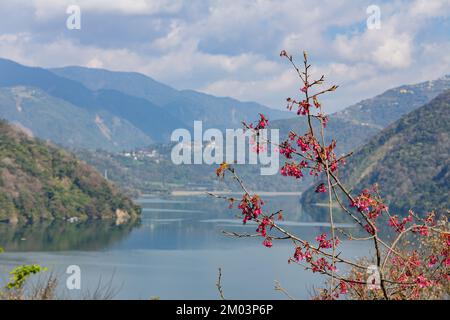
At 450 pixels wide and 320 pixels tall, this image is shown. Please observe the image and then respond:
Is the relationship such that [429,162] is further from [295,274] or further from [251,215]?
[251,215]

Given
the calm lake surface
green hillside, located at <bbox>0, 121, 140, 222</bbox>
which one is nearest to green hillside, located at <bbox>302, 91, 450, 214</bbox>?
the calm lake surface

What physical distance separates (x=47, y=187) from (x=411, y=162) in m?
60.1

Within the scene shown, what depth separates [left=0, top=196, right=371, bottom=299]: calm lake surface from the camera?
4238 centimetres

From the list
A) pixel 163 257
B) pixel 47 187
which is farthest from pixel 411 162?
pixel 163 257

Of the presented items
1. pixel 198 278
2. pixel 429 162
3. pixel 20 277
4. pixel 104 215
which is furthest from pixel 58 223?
pixel 20 277

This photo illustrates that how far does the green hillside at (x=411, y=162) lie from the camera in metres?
118

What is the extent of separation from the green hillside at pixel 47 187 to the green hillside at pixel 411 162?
41410mm

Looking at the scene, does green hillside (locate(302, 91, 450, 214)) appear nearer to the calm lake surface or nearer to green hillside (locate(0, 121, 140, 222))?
the calm lake surface

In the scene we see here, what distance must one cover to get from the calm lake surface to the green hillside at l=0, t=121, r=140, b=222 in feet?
26.2

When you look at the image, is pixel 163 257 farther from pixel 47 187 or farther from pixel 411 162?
pixel 411 162

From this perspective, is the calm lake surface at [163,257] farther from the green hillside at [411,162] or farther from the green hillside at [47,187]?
the green hillside at [411,162]

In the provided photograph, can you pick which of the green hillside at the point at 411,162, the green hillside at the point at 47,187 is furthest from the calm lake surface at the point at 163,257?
the green hillside at the point at 411,162
